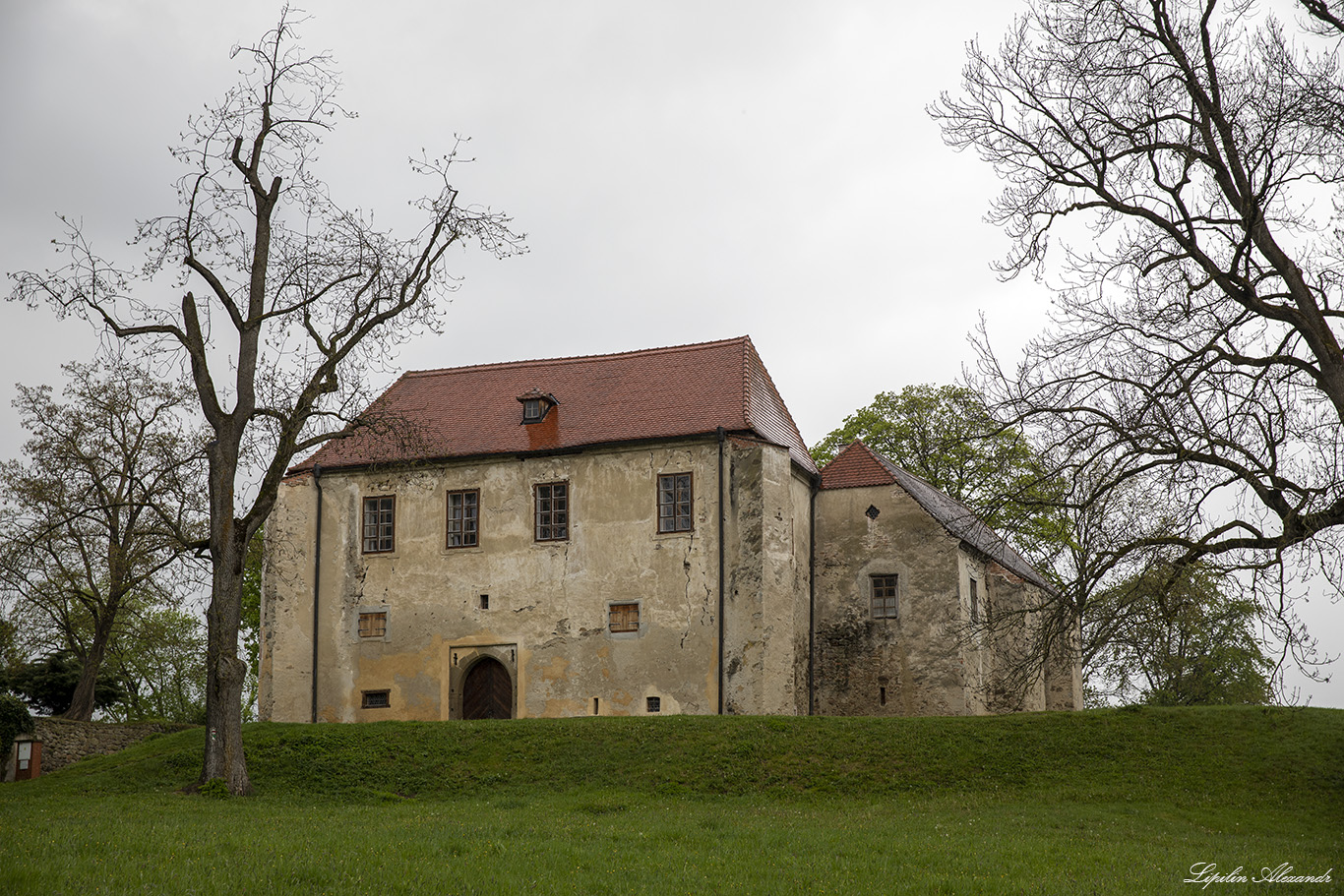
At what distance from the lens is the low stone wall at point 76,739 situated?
25359 millimetres

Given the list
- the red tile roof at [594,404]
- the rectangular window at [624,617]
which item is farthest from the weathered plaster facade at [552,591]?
the red tile roof at [594,404]

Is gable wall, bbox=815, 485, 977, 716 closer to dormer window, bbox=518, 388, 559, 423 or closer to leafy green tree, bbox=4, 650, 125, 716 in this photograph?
dormer window, bbox=518, 388, 559, 423

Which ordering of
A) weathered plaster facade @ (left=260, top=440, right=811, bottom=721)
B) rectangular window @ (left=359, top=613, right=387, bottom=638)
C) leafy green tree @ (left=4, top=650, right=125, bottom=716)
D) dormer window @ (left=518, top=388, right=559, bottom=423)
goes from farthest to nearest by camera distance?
1. leafy green tree @ (left=4, top=650, right=125, bottom=716)
2. dormer window @ (left=518, top=388, right=559, bottom=423)
3. rectangular window @ (left=359, top=613, right=387, bottom=638)
4. weathered plaster facade @ (left=260, top=440, right=811, bottom=721)

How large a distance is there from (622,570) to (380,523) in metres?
6.28

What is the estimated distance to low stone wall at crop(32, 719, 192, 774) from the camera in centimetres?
2536

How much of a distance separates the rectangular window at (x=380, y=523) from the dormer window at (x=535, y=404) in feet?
12.2

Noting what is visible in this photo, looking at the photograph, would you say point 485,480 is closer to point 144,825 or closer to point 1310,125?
point 144,825

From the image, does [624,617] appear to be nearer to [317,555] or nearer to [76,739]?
[317,555]

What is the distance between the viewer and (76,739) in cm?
2594

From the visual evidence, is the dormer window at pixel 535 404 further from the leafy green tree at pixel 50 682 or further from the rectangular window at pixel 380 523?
the leafy green tree at pixel 50 682

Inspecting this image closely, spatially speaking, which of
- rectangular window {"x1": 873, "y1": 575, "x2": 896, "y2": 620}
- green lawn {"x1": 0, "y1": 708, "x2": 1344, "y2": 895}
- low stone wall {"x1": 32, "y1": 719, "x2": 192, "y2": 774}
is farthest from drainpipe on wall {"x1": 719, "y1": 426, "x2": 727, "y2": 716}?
low stone wall {"x1": 32, "y1": 719, "x2": 192, "y2": 774}

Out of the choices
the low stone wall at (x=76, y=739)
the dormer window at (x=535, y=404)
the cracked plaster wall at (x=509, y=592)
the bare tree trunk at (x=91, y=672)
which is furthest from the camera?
the dormer window at (x=535, y=404)

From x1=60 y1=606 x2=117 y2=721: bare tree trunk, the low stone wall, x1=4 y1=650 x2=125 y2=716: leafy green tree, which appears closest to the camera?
the low stone wall

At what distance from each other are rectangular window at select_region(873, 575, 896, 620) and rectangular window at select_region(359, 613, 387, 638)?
11.4 meters
